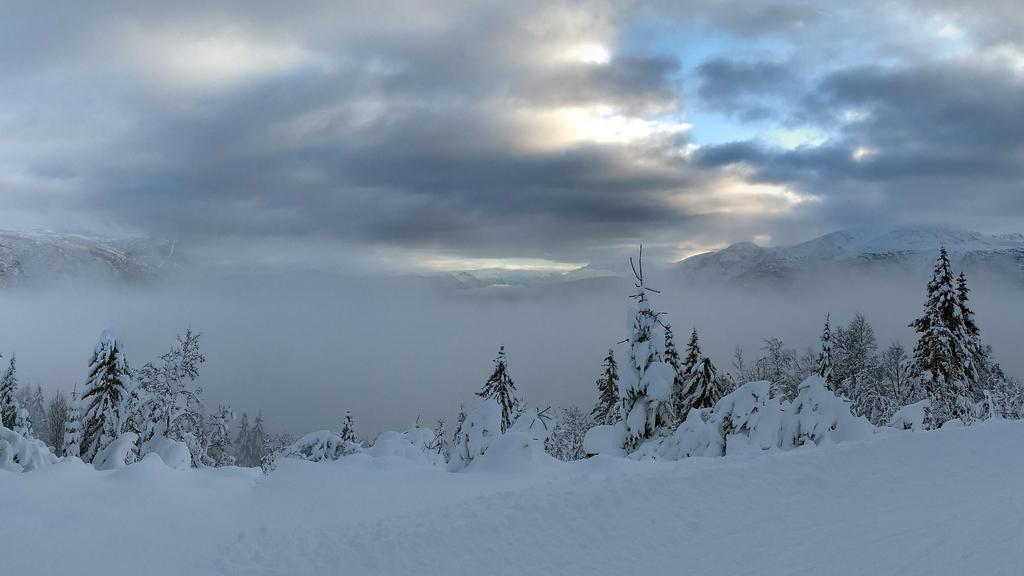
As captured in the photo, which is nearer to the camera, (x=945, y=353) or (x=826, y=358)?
(x=945, y=353)

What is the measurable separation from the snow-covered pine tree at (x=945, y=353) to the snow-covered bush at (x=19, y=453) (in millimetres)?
35915

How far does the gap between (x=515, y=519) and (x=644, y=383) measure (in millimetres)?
11455

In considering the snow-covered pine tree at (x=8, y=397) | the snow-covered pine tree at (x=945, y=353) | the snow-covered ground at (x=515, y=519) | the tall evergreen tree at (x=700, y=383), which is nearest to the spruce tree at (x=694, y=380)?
the tall evergreen tree at (x=700, y=383)

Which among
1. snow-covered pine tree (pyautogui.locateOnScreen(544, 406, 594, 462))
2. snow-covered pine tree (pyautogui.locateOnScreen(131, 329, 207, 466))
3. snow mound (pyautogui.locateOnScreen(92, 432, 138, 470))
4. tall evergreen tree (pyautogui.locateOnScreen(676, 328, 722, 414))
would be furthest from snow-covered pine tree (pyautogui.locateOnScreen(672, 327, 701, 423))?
snow mound (pyautogui.locateOnScreen(92, 432, 138, 470))

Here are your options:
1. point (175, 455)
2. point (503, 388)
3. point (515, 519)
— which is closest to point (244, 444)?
point (503, 388)

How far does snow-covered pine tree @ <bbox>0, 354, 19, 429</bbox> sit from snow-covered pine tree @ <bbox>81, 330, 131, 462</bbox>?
5.16m

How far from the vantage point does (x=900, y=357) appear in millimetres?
58750

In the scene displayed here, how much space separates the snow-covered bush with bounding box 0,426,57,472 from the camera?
1393 centimetres

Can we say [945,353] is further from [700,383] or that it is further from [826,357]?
[700,383]

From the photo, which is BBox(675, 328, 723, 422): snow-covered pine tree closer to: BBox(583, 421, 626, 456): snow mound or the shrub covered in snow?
BBox(583, 421, 626, 456): snow mound

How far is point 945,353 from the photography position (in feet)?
108

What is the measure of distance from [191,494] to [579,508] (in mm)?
7663

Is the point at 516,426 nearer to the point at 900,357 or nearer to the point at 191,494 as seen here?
the point at 191,494

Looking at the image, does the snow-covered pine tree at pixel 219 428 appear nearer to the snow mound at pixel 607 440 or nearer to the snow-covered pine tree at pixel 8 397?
the snow-covered pine tree at pixel 8 397
